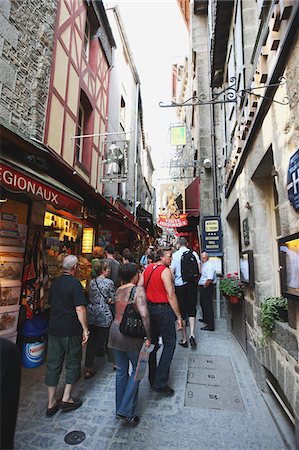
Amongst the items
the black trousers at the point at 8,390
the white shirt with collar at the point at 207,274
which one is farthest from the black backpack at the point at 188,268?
the black trousers at the point at 8,390

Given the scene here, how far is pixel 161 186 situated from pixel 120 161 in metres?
5.27

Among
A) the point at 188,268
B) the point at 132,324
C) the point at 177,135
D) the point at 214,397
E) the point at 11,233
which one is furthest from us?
the point at 177,135

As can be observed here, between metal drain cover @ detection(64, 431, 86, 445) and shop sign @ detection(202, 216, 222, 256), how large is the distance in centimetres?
629

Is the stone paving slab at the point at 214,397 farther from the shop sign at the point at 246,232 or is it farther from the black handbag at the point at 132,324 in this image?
the shop sign at the point at 246,232

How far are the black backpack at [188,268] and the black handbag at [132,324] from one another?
272 cm

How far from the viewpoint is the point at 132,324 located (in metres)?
2.82

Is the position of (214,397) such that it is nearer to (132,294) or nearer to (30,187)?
(132,294)

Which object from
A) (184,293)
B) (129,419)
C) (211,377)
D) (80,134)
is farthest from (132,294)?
(80,134)

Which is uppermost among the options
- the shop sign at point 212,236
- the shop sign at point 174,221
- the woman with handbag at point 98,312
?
the shop sign at point 174,221

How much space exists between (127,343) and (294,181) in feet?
7.47

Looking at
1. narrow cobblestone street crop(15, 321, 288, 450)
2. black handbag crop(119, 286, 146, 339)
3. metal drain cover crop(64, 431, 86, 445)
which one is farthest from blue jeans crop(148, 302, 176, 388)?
metal drain cover crop(64, 431, 86, 445)

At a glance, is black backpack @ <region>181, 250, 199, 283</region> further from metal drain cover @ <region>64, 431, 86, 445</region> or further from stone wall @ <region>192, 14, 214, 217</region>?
stone wall @ <region>192, 14, 214, 217</region>

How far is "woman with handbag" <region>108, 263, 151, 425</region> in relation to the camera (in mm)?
2850

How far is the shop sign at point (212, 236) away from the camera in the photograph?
27.3 ft
